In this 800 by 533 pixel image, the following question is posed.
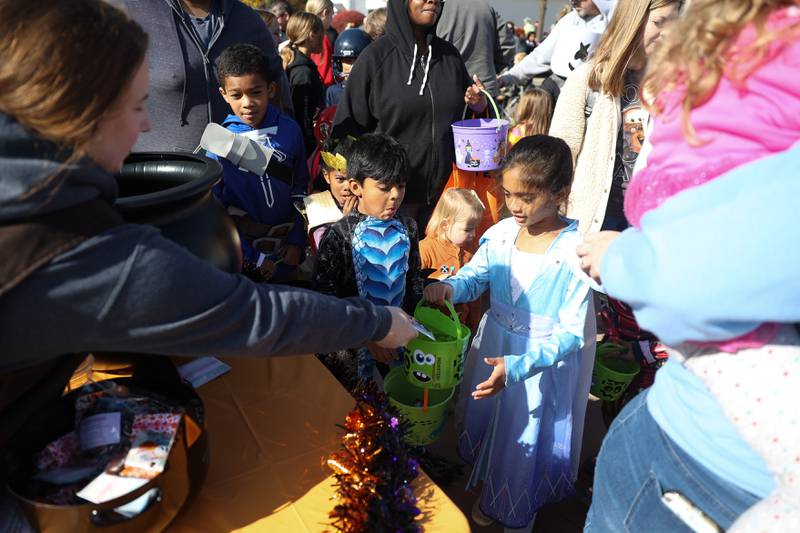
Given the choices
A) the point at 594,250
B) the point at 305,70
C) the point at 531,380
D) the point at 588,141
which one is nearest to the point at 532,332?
the point at 531,380

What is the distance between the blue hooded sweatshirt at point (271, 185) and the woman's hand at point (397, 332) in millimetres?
1452

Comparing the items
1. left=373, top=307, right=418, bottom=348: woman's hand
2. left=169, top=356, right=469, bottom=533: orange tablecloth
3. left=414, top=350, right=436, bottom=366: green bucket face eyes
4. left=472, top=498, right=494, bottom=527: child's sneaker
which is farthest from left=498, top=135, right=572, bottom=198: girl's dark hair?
left=472, top=498, right=494, bottom=527: child's sneaker

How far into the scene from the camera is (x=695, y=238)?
72 centimetres

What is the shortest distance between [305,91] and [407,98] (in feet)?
6.46

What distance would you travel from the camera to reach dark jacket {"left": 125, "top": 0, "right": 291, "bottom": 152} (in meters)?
2.52

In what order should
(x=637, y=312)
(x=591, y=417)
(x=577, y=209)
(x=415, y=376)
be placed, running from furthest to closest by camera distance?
(x=591, y=417)
(x=577, y=209)
(x=415, y=376)
(x=637, y=312)

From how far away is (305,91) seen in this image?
4.91m

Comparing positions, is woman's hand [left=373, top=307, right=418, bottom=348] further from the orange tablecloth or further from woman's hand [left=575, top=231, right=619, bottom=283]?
woman's hand [left=575, top=231, right=619, bottom=283]

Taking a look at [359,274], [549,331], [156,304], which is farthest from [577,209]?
[156,304]

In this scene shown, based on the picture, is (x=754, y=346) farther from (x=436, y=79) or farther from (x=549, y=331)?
(x=436, y=79)

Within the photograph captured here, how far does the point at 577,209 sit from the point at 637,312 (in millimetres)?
2078

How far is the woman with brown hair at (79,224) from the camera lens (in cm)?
82

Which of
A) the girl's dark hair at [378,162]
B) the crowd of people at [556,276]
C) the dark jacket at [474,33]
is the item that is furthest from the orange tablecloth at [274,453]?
the dark jacket at [474,33]

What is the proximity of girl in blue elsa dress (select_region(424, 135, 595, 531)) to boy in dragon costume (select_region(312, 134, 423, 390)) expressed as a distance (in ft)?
0.82
